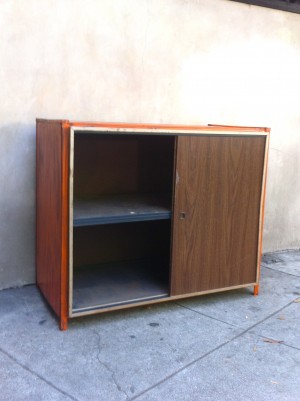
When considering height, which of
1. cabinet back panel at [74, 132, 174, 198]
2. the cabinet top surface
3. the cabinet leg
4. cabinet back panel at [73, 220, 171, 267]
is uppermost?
the cabinet top surface

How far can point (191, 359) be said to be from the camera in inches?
104

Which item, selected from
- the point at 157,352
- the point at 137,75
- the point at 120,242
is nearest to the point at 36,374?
the point at 157,352

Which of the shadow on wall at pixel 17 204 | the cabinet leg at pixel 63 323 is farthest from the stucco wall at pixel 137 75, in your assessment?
the cabinet leg at pixel 63 323

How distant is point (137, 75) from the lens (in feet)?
12.2

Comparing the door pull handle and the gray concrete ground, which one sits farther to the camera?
the door pull handle

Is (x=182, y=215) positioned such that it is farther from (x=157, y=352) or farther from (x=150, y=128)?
(x=157, y=352)

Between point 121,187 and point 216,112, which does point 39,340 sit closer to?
point 121,187

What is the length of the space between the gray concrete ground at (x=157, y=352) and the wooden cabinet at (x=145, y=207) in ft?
0.46

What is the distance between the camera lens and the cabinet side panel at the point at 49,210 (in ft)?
9.24

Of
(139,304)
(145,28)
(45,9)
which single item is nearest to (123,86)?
(145,28)

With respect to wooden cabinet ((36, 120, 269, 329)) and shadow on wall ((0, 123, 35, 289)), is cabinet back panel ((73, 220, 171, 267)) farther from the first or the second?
shadow on wall ((0, 123, 35, 289))

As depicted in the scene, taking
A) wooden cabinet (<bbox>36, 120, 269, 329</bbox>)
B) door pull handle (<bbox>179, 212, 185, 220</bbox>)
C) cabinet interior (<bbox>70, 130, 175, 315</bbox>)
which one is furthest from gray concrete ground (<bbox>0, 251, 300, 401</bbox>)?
door pull handle (<bbox>179, 212, 185, 220</bbox>)

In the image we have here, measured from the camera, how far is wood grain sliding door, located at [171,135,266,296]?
3111 millimetres

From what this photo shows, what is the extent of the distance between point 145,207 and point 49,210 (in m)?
0.65
